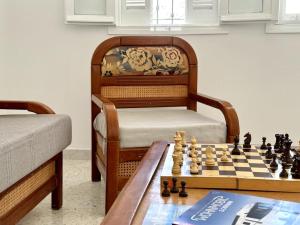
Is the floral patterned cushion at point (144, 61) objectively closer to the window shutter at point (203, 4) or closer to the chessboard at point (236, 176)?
the window shutter at point (203, 4)

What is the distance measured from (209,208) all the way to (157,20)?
2199mm

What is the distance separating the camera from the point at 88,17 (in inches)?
109

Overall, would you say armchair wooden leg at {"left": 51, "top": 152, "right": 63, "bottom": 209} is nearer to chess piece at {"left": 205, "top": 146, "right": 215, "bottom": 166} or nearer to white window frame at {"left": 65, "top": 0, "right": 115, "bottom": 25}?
chess piece at {"left": 205, "top": 146, "right": 215, "bottom": 166}

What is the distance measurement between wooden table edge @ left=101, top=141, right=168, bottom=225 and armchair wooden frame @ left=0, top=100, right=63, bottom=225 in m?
0.50

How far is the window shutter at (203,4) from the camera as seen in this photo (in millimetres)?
2867

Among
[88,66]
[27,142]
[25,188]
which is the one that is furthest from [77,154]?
[27,142]

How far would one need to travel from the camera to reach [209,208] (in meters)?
0.92

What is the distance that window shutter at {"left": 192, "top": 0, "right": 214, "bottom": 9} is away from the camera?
2867mm

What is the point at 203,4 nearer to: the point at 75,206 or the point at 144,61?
the point at 144,61

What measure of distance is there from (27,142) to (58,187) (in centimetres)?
57

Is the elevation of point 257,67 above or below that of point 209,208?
above

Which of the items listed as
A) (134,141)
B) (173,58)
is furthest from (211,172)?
(173,58)

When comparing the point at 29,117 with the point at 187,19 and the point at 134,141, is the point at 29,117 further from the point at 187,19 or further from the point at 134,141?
the point at 187,19

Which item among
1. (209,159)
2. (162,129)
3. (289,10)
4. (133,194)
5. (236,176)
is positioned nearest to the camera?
(133,194)
